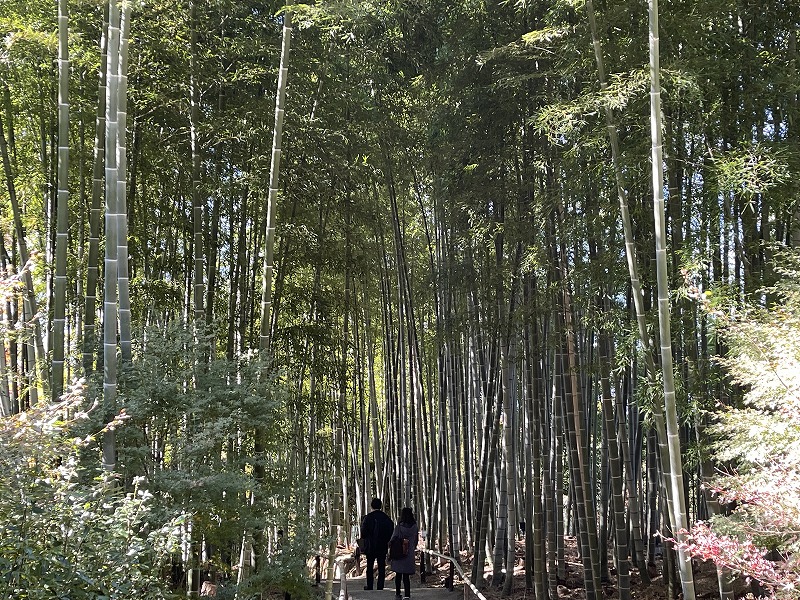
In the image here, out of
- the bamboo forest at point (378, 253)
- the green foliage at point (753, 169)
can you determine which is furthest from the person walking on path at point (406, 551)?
the green foliage at point (753, 169)

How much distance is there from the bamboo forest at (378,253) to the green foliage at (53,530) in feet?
0.04

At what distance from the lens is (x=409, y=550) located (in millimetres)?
7074

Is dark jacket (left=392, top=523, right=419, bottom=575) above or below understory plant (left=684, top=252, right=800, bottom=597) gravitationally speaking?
below

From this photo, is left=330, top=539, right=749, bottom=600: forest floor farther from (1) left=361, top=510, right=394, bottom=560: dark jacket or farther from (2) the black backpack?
(1) left=361, top=510, right=394, bottom=560: dark jacket

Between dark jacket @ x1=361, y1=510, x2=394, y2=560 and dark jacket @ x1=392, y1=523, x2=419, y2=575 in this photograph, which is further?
dark jacket @ x1=361, y1=510, x2=394, y2=560

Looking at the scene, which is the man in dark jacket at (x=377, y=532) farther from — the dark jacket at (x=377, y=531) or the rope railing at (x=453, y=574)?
the rope railing at (x=453, y=574)

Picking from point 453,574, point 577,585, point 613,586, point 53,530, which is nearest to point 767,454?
point 53,530

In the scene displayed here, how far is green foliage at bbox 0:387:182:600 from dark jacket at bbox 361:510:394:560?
4223 millimetres

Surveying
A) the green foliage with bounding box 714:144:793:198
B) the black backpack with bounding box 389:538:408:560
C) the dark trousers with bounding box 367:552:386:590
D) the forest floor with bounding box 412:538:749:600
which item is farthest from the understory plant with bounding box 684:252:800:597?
the dark trousers with bounding box 367:552:386:590

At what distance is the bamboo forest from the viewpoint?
3660 mm

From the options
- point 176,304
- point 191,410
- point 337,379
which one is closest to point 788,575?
point 191,410

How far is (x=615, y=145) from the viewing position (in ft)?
15.4

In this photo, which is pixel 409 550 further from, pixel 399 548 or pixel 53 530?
pixel 53 530

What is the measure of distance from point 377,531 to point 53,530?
4685 millimetres
